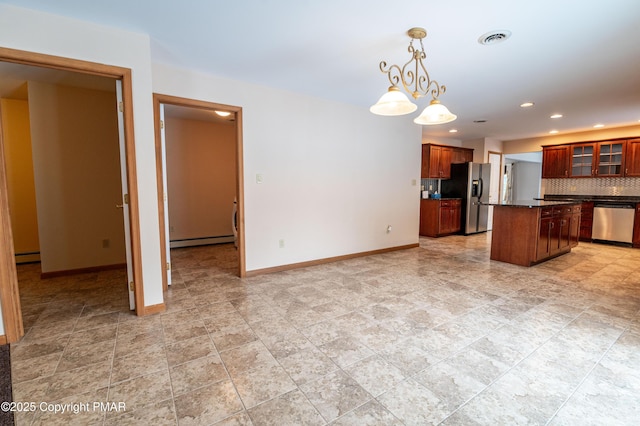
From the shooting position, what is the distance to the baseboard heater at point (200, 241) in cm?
553

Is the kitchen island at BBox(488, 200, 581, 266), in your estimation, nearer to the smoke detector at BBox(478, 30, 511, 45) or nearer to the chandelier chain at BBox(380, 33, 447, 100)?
the chandelier chain at BBox(380, 33, 447, 100)

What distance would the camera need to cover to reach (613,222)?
5.93 meters

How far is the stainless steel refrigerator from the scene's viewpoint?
693 cm

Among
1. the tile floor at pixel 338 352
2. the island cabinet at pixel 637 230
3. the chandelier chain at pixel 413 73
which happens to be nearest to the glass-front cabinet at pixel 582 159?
the island cabinet at pixel 637 230

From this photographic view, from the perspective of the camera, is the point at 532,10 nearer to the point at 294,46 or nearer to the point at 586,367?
the point at 294,46

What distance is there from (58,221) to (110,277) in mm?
1018

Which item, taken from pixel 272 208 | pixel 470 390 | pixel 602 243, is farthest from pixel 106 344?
pixel 602 243

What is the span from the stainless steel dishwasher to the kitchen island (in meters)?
1.95

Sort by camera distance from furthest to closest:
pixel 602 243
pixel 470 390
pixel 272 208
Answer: pixel 602 243
pixel 272 208
pixel 470 390

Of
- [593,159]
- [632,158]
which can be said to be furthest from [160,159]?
[632,158]

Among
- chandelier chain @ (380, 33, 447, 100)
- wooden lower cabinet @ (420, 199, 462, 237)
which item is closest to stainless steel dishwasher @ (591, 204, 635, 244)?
wooden lower cabinet @ (420, 199, 462, 237)

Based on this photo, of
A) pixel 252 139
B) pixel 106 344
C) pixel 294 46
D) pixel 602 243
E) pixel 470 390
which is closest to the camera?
pixel 470 390

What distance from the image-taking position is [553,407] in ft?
5.24

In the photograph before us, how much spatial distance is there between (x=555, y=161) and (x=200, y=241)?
8242mm
